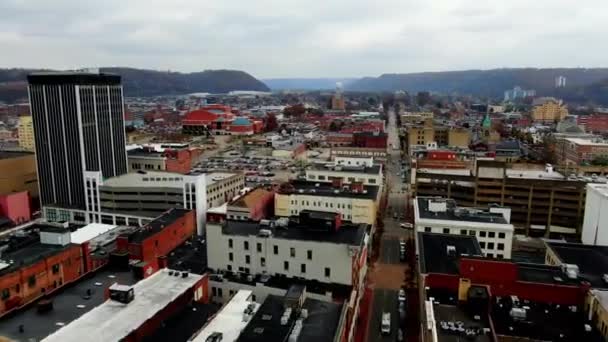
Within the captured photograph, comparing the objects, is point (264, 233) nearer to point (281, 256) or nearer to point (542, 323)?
point (281, 256)

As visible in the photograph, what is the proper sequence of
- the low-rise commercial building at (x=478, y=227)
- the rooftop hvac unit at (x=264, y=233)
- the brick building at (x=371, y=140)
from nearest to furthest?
the rooftop hvac unit at (x=264, y=233) < the low-rise commercial building at (x=478, y=227) < the brick building at (x=371, y=140)

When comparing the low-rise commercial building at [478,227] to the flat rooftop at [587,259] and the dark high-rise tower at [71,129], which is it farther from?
the dark high-rise tower at [71,129]

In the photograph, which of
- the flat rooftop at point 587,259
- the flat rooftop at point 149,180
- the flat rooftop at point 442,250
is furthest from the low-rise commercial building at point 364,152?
the flat rooftop at point 587,259

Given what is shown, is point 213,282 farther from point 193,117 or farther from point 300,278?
point 193,117

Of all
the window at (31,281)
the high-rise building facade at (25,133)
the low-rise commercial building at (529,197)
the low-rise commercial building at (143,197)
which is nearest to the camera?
the window at (31,281)

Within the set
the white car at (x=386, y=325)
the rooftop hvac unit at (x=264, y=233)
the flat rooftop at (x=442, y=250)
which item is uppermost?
the rooftop hvac unit at (x=264, y=233)

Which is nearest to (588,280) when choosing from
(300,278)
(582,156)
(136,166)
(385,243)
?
(300,278)
